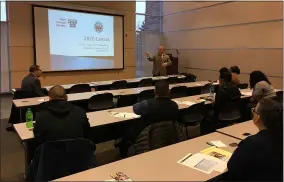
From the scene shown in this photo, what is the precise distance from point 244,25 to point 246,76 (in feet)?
5.64

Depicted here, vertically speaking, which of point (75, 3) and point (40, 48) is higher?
point (75, 3)

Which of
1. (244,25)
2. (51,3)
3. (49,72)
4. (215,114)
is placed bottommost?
(215,114)

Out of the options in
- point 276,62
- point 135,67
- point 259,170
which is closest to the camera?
A: point 259,170

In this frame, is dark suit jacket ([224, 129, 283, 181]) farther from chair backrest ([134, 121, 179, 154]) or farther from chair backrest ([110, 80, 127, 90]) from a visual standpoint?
chair backrest ([110, 80, 127, 90])

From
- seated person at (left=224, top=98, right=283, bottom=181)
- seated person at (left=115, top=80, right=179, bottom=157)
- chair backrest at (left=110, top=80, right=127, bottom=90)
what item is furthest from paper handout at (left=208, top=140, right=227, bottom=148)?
chair backrest at (left=110, top=80, right=127, bottom=90)

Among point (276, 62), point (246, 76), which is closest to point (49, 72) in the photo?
point (246, 76)

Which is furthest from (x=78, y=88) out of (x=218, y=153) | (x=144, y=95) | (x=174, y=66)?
(x=174, y=66)

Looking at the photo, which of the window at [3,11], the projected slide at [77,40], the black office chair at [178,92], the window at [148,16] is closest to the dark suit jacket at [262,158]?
the black office chair at [178,92]

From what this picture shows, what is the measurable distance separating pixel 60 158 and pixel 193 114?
235 centimetres

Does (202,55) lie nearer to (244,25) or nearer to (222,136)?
(244,25)

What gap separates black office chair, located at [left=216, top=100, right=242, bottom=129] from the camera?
164 inches

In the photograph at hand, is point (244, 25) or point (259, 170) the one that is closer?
point (259, 170)

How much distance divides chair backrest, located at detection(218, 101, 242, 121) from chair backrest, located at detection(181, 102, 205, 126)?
0.32 metres

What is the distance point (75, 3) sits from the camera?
8.74m
